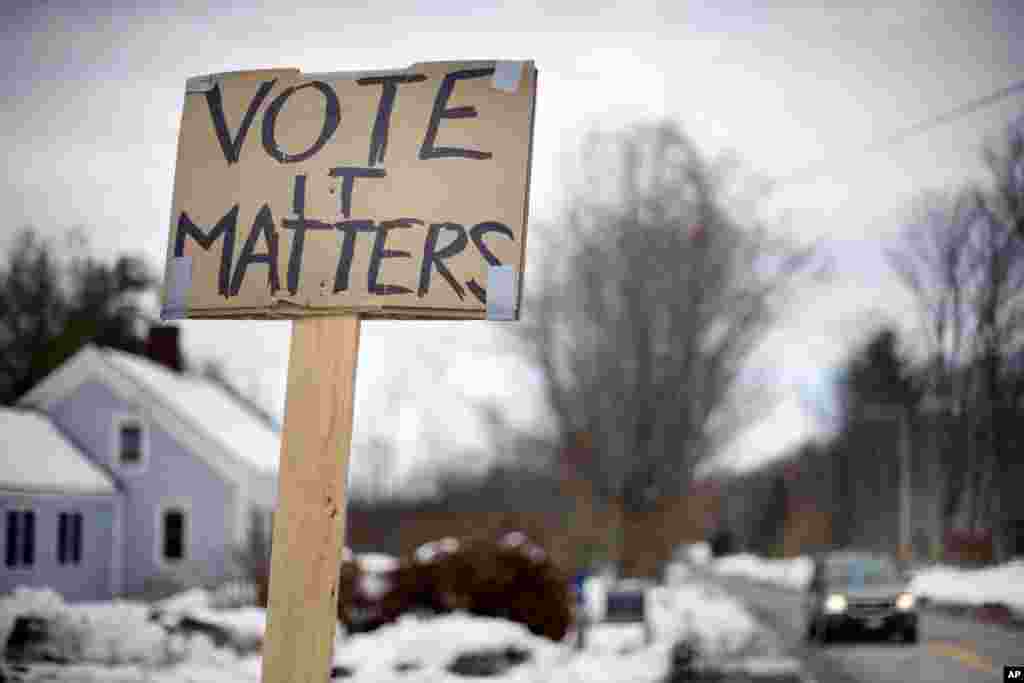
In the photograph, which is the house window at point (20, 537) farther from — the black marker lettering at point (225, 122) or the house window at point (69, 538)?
the black marker lettering at point (225, 122)

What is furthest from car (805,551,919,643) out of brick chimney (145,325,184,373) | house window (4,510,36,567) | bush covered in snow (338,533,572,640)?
brick chimney (145,325,184,373)

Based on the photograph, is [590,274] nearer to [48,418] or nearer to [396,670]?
[48,418]

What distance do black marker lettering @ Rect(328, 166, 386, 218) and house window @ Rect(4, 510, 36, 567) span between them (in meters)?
8.32

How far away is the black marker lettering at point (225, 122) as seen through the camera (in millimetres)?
4918

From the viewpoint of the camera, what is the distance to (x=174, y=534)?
28.1 m

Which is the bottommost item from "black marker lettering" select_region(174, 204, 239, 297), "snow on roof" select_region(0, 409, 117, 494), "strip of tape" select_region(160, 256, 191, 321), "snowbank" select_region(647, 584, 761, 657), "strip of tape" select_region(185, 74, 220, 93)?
"snowbank" select_region(647, 584, 761, 657)

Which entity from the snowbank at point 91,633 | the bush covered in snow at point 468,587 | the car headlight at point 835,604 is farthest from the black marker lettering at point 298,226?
the car headlight at point 835,604

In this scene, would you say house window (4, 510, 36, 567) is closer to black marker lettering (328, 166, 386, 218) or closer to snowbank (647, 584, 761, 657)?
snowbank (647, 584, 761, 657)

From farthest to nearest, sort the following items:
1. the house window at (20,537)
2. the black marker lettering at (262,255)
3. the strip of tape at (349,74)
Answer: the house window at (20,537) → the strip of tape at (349,74) → the black marker lettering at (262,255)

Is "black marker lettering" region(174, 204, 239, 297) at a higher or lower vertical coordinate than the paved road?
higher

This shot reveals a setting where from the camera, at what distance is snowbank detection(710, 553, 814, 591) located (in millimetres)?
55169

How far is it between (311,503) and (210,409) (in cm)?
2774

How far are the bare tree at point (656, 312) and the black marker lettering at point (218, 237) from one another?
26.6m

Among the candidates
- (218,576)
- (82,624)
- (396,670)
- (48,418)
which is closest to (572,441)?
(218,576)
